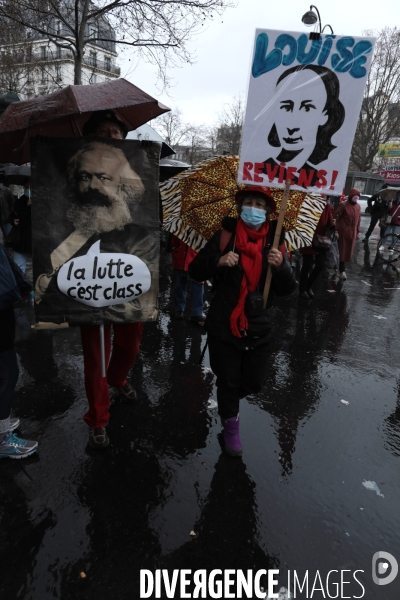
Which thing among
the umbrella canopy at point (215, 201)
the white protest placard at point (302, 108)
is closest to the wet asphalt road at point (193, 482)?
the umbrella canopy at point (215, 201)

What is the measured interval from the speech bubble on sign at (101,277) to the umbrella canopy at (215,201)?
2.14 ft

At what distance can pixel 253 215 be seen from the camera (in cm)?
257

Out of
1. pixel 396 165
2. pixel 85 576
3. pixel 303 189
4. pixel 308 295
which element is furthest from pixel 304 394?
pixel 396 165

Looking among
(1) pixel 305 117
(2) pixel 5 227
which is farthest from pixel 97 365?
(2) pixel 5 227

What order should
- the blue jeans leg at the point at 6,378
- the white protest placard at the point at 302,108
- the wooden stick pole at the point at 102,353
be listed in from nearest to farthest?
the white protest placard at the point at 302,108, the blue jeans leg at the point at 6,378, the wooden stick pole at the point at 102,353

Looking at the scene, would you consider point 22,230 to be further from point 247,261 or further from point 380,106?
point 380,106

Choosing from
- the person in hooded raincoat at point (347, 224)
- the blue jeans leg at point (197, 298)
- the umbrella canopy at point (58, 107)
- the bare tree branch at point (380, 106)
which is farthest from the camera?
the bare tree branch at point (380, 106)

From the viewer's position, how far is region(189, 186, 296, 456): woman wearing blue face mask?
104 inches

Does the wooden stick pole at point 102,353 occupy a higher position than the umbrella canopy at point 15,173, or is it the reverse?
the umbrella canopy at point 15,173

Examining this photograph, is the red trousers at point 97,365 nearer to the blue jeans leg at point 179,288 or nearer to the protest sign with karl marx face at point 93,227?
the protest sign with karl marx face at point 93,227

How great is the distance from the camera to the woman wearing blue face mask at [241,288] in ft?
8.63

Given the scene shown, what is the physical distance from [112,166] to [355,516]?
268 centimetres

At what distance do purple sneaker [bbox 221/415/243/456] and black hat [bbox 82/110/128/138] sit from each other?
87.6 inches

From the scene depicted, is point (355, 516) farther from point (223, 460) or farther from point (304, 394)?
point (304, 394)
